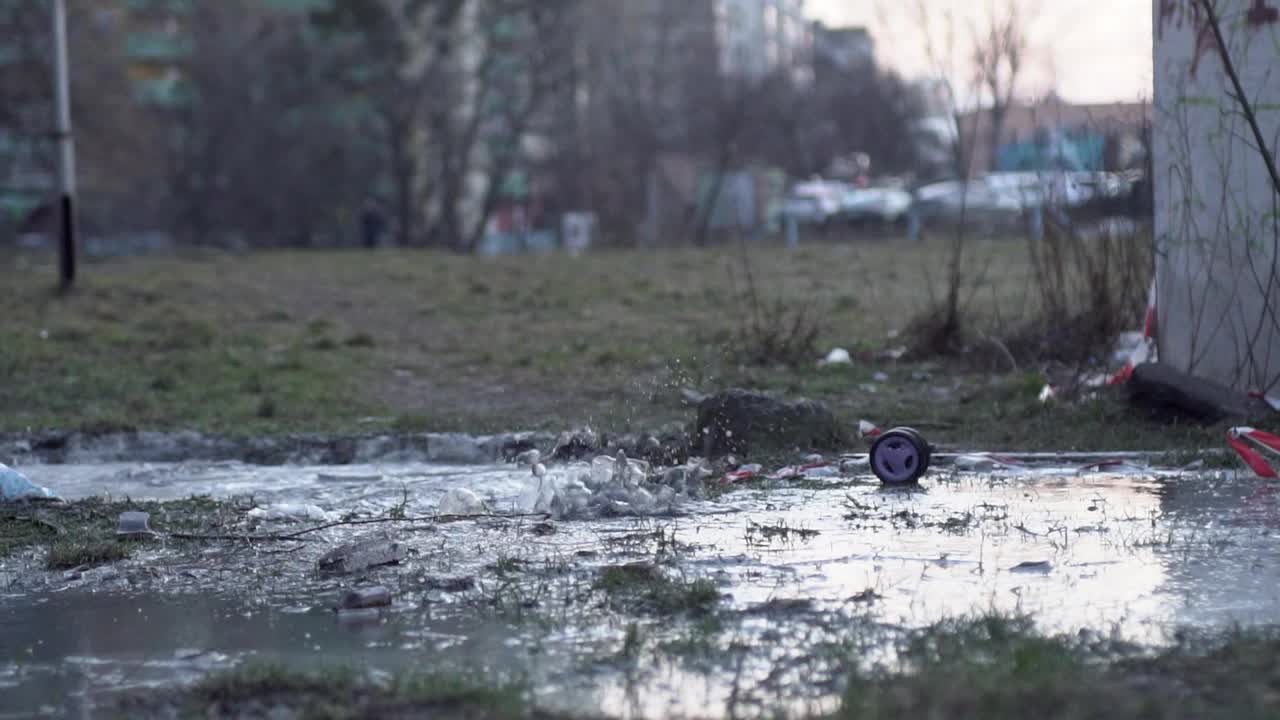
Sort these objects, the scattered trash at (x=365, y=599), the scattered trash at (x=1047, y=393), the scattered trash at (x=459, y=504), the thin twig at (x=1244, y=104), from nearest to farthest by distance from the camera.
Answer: the scattered trash at (x=365, y=599) < the scattered trash at (x=459, y=504) < the thin twig at (x=1244, y=104) < the scattered trash at (x=1047, y=393)

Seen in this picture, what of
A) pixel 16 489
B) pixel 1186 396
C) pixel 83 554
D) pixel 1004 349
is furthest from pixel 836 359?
pixel 83 554

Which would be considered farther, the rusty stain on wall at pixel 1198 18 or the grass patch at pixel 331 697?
the rusty stain on wall at pixel 1198 18

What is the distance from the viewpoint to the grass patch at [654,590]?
191 inches

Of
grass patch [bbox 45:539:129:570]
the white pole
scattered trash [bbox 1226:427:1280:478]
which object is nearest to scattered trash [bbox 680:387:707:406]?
scattered trash [bbox 1226:427:1280:478]

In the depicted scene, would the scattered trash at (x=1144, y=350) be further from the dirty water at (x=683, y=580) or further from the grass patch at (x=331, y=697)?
the grass patch at (x=331, y=697)

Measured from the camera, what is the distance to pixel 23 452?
9305mm

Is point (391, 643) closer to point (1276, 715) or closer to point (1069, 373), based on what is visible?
point (1276, 715)

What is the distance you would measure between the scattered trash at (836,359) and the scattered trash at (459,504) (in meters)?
5.15

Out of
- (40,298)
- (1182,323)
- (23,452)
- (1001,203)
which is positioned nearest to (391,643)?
(23,452)

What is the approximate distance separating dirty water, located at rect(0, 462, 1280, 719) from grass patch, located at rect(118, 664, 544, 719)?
5.7 inches

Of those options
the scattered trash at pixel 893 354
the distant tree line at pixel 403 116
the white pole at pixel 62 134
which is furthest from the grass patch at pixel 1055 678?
the distant tree line at pixel 403 116

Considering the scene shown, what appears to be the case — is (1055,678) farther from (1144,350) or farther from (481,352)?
(481,352)

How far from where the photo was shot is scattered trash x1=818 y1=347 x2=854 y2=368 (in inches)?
459

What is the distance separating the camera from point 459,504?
271 inches
